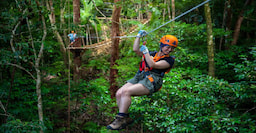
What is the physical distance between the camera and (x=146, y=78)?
2453 mm

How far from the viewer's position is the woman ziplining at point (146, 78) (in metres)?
2.31

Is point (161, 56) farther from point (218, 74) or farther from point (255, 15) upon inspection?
point (255, 15)

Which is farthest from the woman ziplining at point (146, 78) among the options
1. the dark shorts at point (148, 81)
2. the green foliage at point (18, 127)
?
the green foliage at point (18, 127)

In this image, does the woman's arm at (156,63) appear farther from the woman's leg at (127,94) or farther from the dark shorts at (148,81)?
the woman's leg at (127,94)

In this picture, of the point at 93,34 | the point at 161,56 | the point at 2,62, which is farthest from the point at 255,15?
the point at 93,34

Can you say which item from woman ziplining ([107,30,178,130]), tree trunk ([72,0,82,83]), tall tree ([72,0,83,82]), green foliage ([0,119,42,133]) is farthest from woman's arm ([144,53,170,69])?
tall tree ([72,0,83,82])

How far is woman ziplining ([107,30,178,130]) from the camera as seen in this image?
231 cm

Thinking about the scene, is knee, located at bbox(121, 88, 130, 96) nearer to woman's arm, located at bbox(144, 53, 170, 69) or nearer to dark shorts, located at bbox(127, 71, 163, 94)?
dark shorts, located at bbox(127, 71, 163, 94)

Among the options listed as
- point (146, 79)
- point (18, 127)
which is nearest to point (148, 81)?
point (146, 79)

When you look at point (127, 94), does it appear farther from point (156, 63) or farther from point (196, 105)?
point (196, 105)

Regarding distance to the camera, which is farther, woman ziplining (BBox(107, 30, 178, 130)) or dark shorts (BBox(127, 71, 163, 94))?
dark shorts (BBox(127, 71, 163, 94))

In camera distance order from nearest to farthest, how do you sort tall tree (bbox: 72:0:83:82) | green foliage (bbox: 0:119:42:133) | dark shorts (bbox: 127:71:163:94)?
dark shorts (bbox: 127:71:163:94) < green foliage (bbox: 0:119:42:133) < tall tree (bbox: 72:0:83:82)

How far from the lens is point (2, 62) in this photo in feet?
12.5

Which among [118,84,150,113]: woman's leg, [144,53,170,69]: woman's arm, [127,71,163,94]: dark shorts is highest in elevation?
[144,53,170,69]: woman's arm
